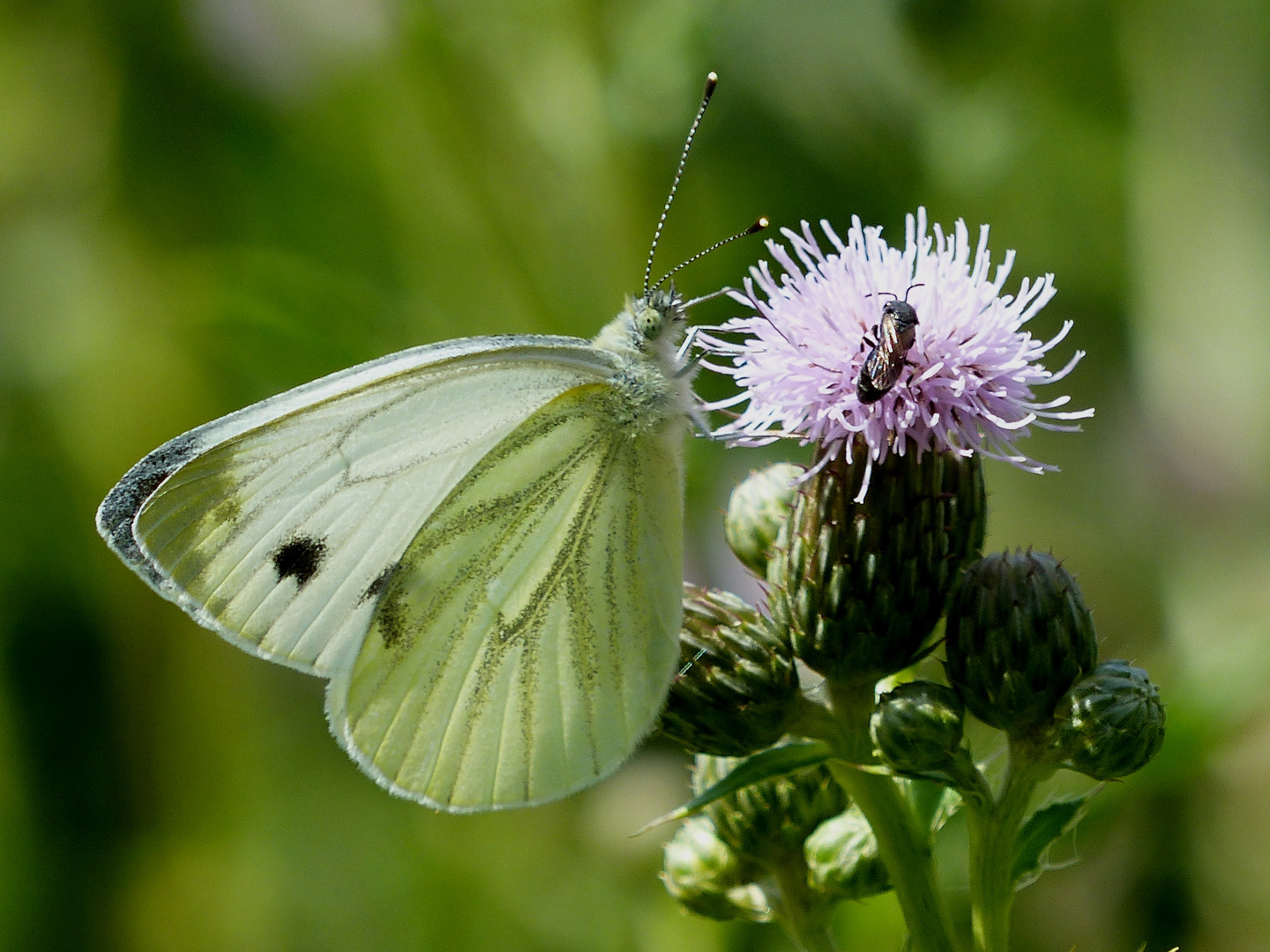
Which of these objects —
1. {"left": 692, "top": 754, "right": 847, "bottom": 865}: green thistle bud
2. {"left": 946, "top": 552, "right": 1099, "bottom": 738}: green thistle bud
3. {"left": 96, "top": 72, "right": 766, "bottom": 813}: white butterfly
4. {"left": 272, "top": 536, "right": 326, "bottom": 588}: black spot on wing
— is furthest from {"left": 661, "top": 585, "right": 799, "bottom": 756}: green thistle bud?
{"left": 272, "top": 536, "right": 326, "bottom": 588}: black spot on wing

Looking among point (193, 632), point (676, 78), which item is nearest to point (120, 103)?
point (193, 632)

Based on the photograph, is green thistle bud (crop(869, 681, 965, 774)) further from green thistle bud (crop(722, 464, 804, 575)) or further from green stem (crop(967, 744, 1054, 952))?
green thistle bud (crop(722, 464, 804, 575))

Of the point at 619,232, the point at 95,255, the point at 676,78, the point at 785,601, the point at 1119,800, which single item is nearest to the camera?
the point at 785,601

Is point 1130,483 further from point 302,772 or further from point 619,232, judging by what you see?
point 302,772

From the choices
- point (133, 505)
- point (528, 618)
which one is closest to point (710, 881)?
point (528, 618)

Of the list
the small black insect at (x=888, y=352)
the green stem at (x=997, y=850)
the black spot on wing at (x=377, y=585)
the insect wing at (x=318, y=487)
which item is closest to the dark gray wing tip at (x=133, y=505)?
the insect wing at (x=318, y=487)

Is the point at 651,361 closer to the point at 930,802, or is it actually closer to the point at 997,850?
the point at 930,802

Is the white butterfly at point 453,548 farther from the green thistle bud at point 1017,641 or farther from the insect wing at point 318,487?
the green thistle bud at point 1017,641
